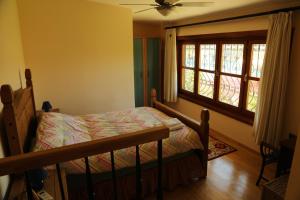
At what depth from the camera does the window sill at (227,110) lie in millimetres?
3486

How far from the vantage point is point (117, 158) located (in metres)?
2.16

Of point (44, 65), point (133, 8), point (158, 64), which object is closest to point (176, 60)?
point (158, 64)

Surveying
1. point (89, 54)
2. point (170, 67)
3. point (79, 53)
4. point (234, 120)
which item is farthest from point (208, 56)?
point (79, 53)

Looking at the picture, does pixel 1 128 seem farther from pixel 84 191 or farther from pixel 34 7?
pixel 34 7

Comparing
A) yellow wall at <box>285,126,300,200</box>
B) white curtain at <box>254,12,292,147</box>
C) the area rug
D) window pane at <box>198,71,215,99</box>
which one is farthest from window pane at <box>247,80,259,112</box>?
yellow wall at <box>285,126,300,200</box>

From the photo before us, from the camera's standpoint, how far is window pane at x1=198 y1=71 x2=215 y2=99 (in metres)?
4.37

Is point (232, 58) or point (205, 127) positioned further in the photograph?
point (232, 58)

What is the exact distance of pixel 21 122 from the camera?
6.28ft

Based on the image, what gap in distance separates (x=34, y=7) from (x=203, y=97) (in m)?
3.54

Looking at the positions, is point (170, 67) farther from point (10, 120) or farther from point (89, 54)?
point (10, 120)

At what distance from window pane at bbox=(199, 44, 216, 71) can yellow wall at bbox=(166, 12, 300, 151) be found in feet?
1.03

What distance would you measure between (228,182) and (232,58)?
2200 millimetres

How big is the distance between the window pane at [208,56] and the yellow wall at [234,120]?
0.31 metres

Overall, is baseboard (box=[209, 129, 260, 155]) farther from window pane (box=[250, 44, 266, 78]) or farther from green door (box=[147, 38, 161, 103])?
green door (box=[147, 38, 161, 103])
